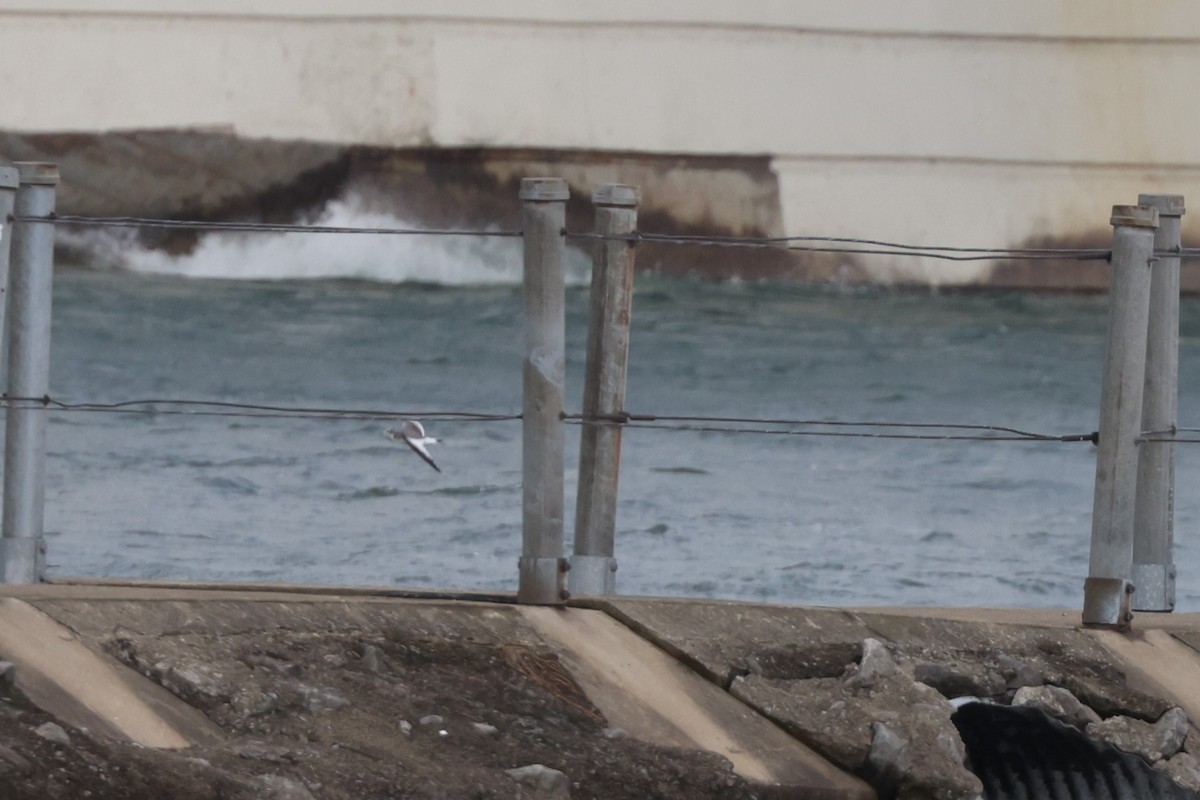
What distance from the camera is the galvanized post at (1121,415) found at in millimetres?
3439

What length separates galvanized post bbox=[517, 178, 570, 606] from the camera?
10.9ft

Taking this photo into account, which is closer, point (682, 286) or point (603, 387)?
point (603, 387)

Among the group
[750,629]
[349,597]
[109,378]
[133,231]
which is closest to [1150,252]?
[750,629]

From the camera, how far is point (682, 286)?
14.1m

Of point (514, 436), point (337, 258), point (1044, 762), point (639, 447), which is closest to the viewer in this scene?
point (1044, 762)

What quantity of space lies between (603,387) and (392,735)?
87 centimetres

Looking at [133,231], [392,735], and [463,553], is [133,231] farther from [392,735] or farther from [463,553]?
[392,735]

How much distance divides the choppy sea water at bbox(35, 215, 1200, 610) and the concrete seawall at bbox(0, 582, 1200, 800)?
2.24 metres

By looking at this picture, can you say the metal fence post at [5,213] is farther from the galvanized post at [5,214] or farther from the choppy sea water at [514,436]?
the choppy sea water at [514,436]

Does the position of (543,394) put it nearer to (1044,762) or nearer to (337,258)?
(1044,762)

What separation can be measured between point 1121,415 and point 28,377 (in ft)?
6.22

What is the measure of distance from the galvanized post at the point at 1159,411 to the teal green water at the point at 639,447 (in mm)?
2853

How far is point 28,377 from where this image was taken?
3480 mm

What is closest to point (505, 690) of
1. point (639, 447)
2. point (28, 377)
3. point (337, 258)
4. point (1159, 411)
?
point (28, 377)
